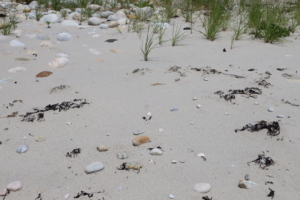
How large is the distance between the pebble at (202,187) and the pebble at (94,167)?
0.54 metres

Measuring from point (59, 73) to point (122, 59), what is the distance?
29.5 inches

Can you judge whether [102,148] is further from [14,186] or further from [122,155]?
[14,186]

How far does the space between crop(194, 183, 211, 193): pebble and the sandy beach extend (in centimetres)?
2

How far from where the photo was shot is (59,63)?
10.7ft

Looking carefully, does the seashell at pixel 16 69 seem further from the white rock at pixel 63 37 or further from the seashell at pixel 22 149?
the seashell at pixel 22 149

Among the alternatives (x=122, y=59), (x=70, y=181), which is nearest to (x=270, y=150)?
(x=70, y=181)

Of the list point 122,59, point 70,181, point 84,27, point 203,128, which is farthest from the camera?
point 84,27

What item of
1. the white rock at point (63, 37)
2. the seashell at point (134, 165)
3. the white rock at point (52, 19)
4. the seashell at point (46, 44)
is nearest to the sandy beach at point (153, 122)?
the seashell at point (134, 165)

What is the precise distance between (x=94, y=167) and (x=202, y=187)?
1.99 feet

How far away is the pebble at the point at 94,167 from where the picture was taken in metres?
Answer: 1.67

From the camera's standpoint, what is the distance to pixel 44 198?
150 cm

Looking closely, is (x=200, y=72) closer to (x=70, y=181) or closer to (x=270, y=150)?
(x=270, y=150)

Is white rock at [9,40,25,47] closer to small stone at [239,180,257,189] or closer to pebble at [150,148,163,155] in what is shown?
pebble at [150,148,163,155]

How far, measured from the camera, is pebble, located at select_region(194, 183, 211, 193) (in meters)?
1.51
